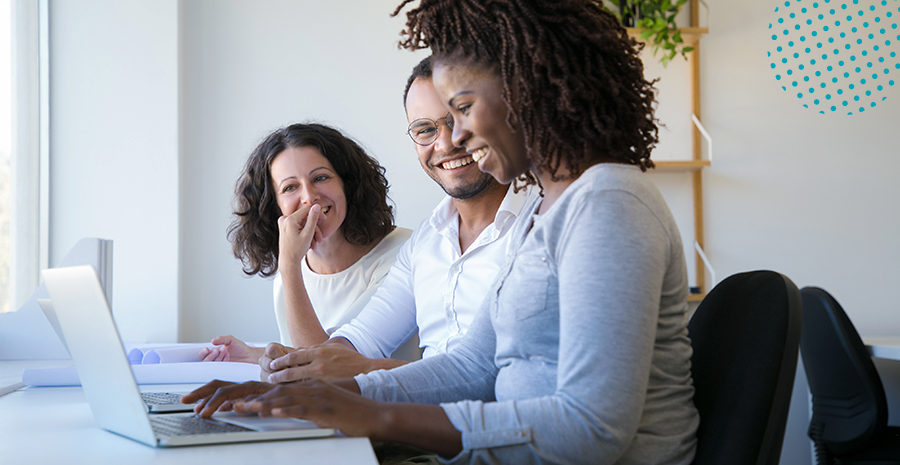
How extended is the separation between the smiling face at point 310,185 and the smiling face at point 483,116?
3.31 feet

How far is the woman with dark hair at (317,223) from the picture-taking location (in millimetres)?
1793

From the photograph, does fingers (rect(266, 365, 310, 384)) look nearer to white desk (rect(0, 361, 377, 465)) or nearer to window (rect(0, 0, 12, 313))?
white desk (rect(0, 361, 377, 465))

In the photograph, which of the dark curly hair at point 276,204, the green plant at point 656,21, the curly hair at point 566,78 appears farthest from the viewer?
the green plant at point 656,21

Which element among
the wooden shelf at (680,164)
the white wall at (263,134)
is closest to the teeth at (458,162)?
the white wall at (263,134)

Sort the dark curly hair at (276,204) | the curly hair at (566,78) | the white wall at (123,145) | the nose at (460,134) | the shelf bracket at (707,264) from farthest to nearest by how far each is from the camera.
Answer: the shelf bracket at (707,264) < the white wall at (123,145) < the dark curly hair at (276,204) < the nose at (460,134) < the curly hair at (566,78)

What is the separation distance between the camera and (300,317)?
1.70 metres

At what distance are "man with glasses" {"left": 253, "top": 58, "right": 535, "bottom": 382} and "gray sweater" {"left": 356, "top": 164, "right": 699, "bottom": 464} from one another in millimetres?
463

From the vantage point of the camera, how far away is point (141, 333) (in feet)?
7.60

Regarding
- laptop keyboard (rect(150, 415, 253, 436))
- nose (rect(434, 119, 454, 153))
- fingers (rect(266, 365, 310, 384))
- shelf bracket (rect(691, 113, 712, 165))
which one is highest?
shelf bracket (rect(691, 113, 712, 165))

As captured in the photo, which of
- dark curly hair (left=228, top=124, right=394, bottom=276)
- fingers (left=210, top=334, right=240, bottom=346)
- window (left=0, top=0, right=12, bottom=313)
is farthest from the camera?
window (left=0, top=0, right=12, bottom=313)

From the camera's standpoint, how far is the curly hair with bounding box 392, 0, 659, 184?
79 cm

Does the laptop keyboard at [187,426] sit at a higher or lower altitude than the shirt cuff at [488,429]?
lower

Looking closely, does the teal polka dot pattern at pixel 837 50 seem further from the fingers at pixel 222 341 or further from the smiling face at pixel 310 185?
the fingers at pixel 222 341

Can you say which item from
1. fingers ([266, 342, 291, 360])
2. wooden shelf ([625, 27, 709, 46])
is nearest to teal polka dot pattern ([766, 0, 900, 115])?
wooden shelf ([625, 27, 709, 46])
